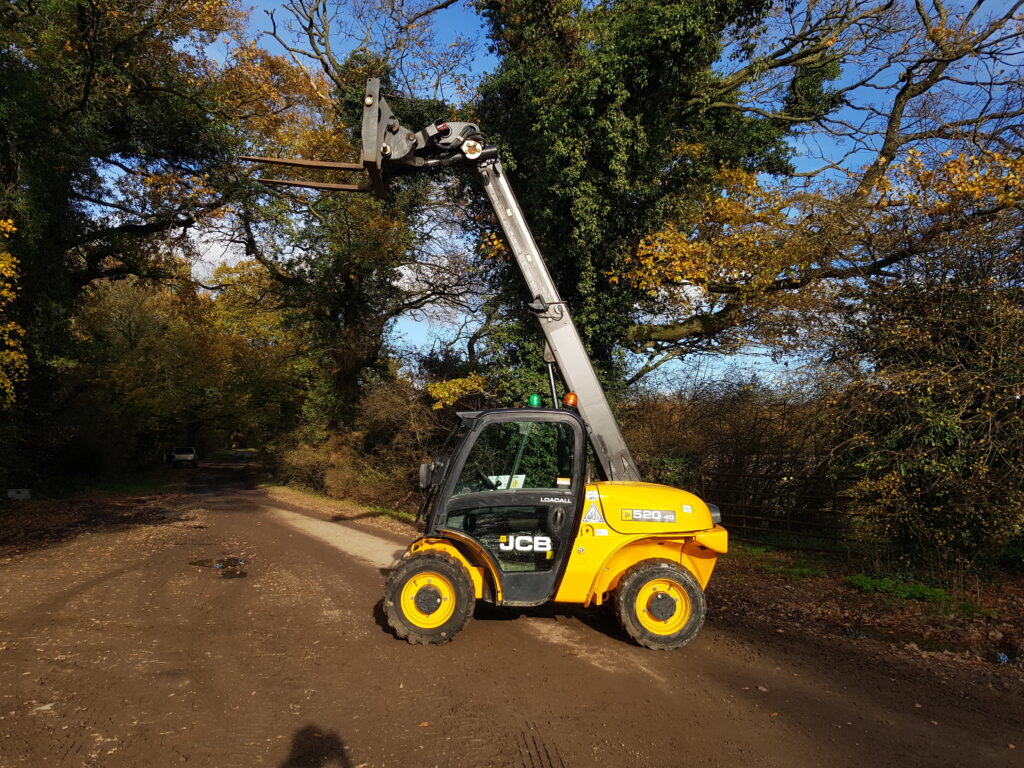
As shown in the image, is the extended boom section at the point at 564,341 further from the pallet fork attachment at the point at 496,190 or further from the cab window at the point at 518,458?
the cab window at the point at 518,458

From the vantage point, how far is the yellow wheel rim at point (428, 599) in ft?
17.5

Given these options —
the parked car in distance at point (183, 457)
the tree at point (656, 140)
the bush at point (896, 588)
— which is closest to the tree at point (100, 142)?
the tree at point (656, 140)

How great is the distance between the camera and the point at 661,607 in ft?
17.6

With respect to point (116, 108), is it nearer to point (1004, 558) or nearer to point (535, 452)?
point (535, 452)

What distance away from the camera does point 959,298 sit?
7.28 m

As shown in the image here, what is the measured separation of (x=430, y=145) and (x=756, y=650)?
19.1 feet

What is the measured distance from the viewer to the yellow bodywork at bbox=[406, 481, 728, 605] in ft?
17.7

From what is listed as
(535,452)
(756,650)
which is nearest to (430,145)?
(535,452)

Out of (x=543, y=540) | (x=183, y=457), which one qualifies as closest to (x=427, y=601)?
(x=543, y=540)

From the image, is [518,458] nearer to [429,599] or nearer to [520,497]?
[520,497]

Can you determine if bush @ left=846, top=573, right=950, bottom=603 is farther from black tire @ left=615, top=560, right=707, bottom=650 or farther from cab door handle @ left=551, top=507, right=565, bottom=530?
cab door handle @ left=551, top=507, right=565, bottom=530

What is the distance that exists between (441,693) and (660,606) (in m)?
2.03

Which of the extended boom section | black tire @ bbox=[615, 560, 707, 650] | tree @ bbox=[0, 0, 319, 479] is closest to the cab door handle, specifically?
black tire @ bbox=[615, 560, 707, 650]

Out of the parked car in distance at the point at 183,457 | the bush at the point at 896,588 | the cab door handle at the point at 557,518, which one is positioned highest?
the cab door handle at the point at 557,518
